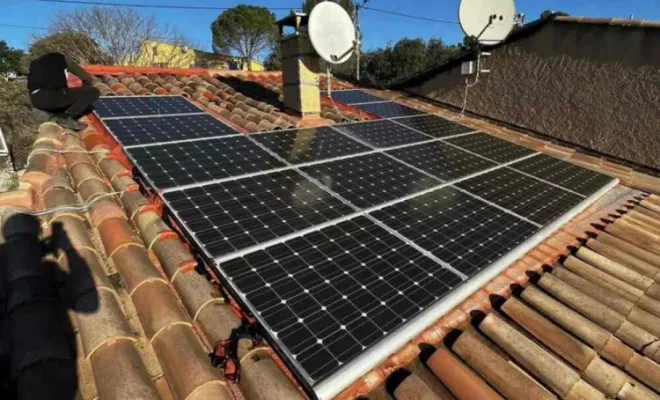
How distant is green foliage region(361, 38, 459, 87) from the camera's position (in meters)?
52.7

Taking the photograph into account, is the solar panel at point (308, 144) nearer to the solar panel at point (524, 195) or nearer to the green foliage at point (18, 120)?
the solar panel at point (524, 195)

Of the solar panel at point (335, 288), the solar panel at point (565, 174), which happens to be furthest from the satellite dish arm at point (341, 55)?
the solar panel at point (335, 288)

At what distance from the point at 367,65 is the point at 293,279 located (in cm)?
5820

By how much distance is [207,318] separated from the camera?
384 centimetres

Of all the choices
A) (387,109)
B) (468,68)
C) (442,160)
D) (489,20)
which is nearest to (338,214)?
(442,160)

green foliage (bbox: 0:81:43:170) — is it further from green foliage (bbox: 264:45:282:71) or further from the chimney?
green foliage (bbox: 264:45:282:71)

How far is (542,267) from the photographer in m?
5.39

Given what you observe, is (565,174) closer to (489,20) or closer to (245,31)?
(489,20)

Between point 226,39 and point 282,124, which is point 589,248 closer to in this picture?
point 282,124

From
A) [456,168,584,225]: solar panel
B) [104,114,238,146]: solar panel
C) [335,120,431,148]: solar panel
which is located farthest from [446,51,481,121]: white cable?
[104,114,238,146]: solar panel

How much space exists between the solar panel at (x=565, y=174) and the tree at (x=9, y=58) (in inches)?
3357

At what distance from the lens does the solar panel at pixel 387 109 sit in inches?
482

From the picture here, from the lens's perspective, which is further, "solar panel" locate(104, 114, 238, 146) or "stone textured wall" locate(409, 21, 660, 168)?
"stone textured wall" locate(409, 21, 660, 168)

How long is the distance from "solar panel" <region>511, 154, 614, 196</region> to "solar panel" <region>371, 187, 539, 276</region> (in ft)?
9.76
